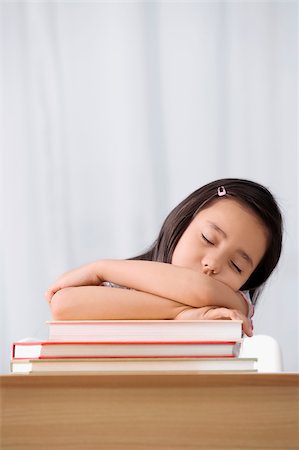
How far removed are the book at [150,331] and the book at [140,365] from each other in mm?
27

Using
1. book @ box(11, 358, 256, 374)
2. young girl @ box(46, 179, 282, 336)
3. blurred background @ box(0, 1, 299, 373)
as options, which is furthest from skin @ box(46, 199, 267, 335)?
blurred background @ box(0, 1, 299, 373)

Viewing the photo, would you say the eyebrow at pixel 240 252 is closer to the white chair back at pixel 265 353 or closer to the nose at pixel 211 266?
the nose at pixel 211 266

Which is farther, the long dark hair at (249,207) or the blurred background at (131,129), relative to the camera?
the blurred background at (131,129)

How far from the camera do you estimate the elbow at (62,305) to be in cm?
71

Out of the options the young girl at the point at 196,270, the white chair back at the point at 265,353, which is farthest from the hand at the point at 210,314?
the white chair back at the point at 265,353

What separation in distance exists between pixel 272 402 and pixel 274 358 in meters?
0.83

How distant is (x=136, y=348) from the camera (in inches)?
23.8

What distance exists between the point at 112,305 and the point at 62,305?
47 mm

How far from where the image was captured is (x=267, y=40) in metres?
2.83

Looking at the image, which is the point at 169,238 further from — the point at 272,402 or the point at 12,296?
the point at 12,296

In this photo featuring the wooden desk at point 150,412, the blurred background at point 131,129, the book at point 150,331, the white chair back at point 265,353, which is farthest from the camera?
the blurred background at point 131,129

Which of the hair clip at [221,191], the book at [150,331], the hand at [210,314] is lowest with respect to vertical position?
the hand at [210,314]

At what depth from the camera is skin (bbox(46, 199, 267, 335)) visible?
0.71 metres

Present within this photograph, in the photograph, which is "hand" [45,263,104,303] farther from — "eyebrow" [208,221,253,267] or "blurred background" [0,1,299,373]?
"blurred background" [0,1,299,373]
